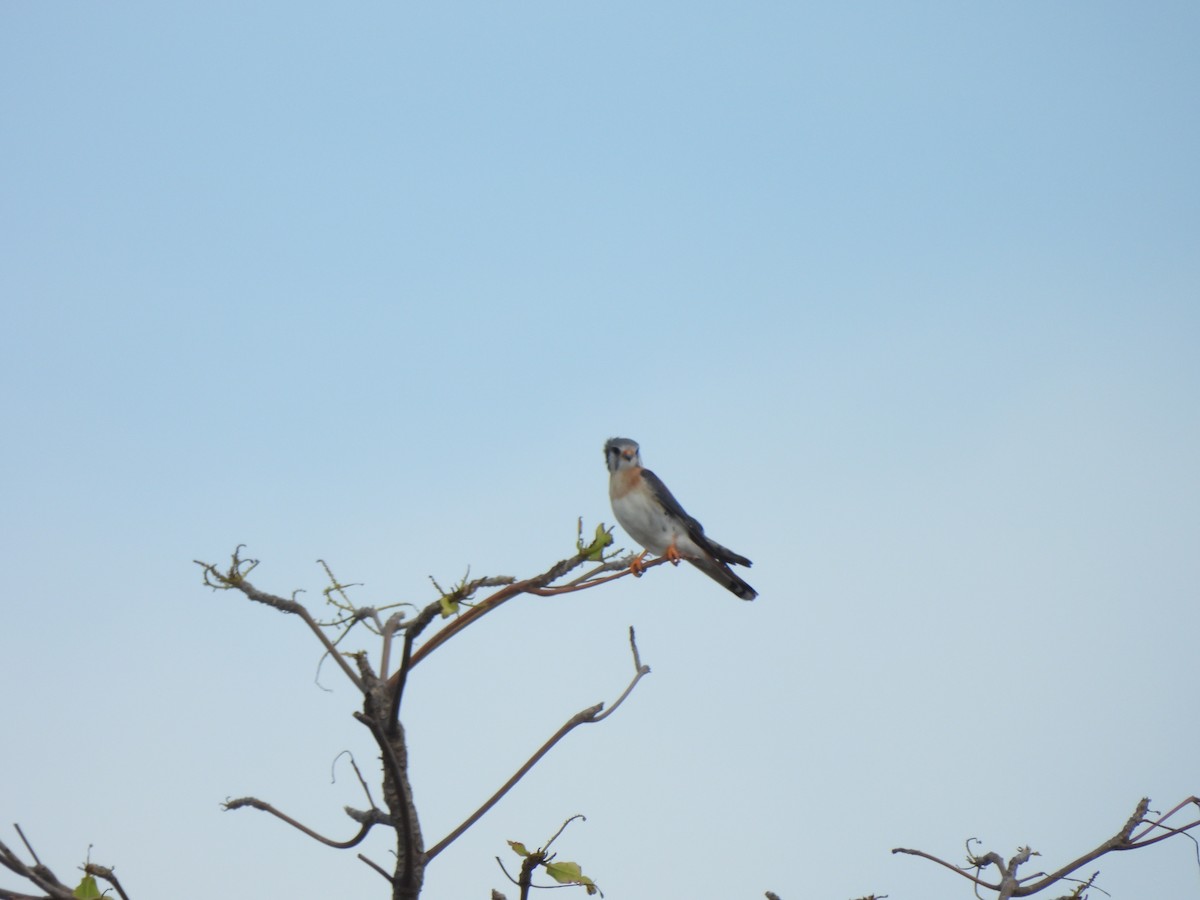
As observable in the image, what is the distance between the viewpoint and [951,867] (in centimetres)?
316

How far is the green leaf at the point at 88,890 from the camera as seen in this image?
196cm

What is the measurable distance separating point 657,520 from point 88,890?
7166mm

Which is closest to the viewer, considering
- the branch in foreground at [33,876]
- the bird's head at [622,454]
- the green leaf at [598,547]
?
the branch in foreground at [33,876]

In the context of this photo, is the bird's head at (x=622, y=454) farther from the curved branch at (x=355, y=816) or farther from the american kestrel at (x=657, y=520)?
the curved branch at (x=355, y=816)

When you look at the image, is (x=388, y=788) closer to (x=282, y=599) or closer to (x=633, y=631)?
(x=282, y=599)

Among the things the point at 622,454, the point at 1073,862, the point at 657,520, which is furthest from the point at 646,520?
the point at 1073,862

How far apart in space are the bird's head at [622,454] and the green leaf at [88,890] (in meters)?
7.60

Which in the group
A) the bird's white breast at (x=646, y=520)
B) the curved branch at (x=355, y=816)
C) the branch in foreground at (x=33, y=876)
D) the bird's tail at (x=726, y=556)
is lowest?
the branch in foreground at (x=33, y=876)

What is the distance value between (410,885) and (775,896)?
0.85 meters

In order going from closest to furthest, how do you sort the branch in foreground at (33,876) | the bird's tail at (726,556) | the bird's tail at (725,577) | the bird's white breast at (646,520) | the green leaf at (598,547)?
the branch in foreground at (33,876), the green leaf at (598,547), the bird's tail at (726,556), the bird's tail at (725,577), the bird's white breast at (646,520)

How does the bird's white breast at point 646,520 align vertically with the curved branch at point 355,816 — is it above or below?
above

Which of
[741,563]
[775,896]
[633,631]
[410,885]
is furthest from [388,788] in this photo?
[741,563]

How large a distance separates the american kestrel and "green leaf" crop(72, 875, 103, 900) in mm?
6680

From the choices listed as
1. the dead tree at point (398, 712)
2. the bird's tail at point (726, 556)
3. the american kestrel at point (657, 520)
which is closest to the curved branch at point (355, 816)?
the dead tree at point (398, 712)
